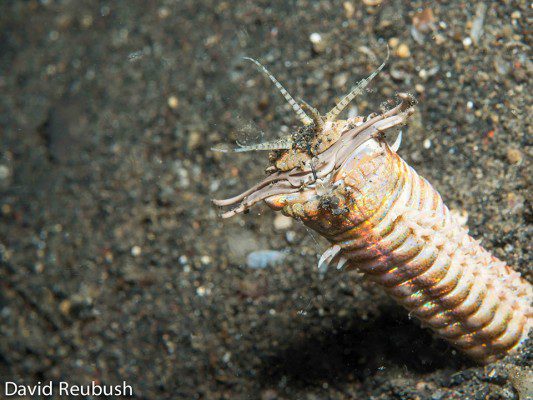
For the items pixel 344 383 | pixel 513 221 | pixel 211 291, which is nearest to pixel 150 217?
pixel 211 291

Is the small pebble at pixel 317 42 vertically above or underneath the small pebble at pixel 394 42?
underneath

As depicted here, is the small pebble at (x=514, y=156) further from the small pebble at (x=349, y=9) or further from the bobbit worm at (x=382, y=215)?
the small pebble at (x=349, y=9)

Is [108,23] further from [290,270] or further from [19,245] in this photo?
[290,270]

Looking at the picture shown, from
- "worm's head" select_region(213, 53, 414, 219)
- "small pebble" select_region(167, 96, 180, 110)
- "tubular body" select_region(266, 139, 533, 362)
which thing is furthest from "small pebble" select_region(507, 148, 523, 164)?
"small pebble" select_region(167, 96, 180, 110)

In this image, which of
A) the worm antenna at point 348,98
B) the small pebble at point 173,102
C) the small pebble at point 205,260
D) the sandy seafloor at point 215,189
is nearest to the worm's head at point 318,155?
the worm antenna at point 348,98

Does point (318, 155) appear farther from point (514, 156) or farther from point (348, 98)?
point (514, 156)

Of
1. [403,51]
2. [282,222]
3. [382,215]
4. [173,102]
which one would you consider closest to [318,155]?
[382,215]
